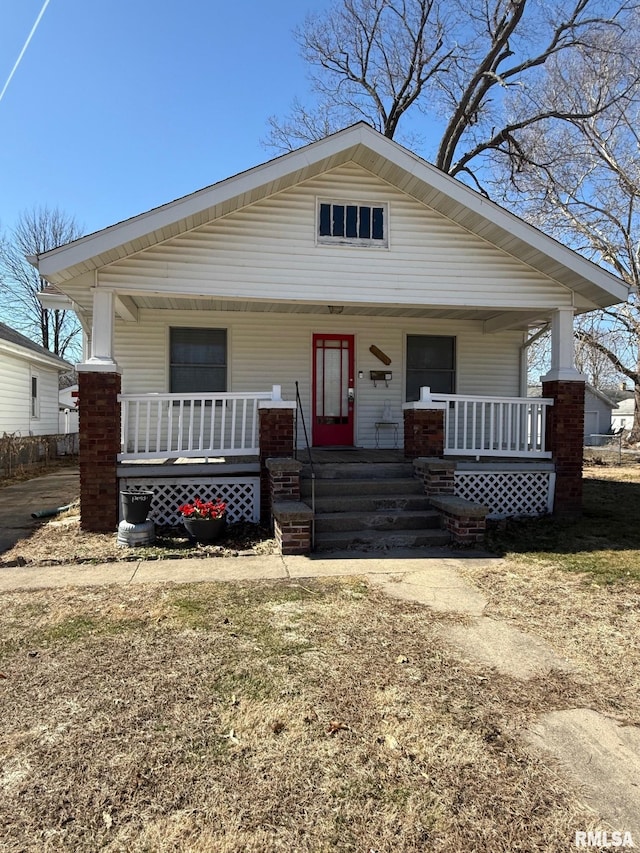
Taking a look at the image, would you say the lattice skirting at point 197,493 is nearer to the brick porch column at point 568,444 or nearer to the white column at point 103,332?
the white column at point 103,332

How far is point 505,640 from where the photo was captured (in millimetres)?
3764

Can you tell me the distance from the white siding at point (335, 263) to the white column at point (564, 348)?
0.22m

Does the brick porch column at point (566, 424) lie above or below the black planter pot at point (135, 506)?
above

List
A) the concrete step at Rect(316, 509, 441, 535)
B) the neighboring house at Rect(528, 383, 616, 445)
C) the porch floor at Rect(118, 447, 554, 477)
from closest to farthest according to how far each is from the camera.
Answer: the concrete step at Rect(316, 509, 441, 535) → the porch floor at Rect(118, 447, 554, 477) → the neighboring house at Rect(528, 383, 616, 445)

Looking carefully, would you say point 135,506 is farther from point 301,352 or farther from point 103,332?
point 301,352

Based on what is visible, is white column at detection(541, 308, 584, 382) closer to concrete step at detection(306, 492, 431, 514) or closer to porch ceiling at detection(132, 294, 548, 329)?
porch ceiling at detection(132, 294, 548, 329)

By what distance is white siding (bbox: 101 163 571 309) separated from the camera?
23.3ft

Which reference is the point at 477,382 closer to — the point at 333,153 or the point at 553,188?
the point at 333,153

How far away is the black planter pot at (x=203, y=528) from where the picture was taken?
20.9 feet

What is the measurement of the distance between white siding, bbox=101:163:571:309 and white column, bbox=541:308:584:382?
222mm

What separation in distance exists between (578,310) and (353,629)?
6.89 metres

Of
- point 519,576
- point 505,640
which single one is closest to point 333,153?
point 519,576

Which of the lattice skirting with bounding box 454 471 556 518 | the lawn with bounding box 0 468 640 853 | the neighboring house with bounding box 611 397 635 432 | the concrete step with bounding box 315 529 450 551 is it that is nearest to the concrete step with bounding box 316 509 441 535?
the concrete step with bounding box 315 529 450 551

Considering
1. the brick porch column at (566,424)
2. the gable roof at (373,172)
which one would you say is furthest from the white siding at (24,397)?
the brick porch column at (566,424)
